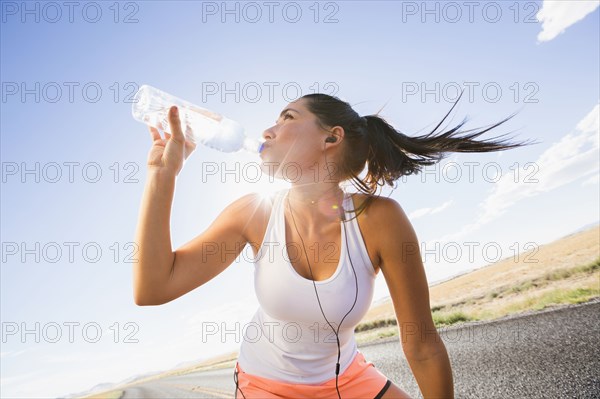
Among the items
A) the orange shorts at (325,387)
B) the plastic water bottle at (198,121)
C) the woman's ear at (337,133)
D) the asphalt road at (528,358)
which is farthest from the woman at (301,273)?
the asphalt road at (528,358)

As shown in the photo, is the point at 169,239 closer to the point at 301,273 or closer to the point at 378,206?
the point at 301,273

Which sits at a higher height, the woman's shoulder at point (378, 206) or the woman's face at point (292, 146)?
the woman's face at point (292, 146)

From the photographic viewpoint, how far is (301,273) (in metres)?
2.21

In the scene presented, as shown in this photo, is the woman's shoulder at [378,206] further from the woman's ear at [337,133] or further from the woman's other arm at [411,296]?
the woman's ear at [337,133]

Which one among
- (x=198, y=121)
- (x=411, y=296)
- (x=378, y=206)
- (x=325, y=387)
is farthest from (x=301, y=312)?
(x=198, y=121)

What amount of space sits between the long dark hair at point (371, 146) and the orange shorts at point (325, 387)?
1117 millimetres

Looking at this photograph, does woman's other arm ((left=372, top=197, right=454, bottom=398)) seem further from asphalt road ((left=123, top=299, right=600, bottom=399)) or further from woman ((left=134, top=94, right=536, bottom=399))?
asphalt road ((left=123, top=299, right=600, bottom=399))

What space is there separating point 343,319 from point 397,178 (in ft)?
4.20

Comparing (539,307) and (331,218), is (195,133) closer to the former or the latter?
(331,218)

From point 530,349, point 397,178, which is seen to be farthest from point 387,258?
point 530,349

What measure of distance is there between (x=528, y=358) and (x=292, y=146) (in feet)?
13.1

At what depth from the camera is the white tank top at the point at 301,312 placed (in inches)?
81.3

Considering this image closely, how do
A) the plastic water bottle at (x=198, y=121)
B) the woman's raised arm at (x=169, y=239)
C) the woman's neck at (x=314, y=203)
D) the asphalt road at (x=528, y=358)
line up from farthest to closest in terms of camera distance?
1. the plastic water bottle at (x=198, y=121)
2. the asphalt road at (x=528, y=358)
3. the woman's neck at (x=314, y=203)
4. the woman's raised arm at (x=169, y=239)

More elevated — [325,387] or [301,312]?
[301,312]
